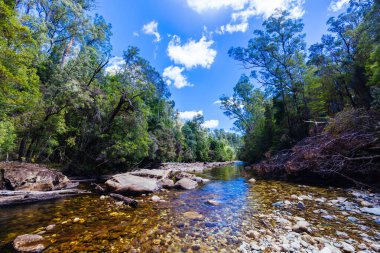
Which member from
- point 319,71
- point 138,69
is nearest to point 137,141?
point 138,69

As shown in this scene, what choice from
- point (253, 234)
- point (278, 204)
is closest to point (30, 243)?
point (253, 234)

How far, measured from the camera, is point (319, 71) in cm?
1401

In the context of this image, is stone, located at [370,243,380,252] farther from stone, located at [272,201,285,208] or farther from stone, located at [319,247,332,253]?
stone, located at [272,201,285,208]

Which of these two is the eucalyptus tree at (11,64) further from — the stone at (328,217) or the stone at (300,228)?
the stone at (328,217)

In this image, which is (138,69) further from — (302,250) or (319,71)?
(302,250)

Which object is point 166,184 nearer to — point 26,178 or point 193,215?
point 193,215

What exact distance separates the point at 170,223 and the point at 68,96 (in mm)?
12170

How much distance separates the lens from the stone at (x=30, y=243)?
3034mm

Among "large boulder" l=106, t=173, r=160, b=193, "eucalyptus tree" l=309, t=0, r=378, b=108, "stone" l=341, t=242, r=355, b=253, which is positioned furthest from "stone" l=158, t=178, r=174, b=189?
"eucalyptus tree" l=309, t=0, r=378, b=108

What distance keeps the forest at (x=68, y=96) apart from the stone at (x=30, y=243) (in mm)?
6078

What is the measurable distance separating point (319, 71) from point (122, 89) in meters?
18.1

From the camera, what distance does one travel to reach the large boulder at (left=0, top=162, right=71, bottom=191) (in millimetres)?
6996

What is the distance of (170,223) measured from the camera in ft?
13.8

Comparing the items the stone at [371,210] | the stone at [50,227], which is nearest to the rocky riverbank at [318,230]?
the stone at [371,210]
